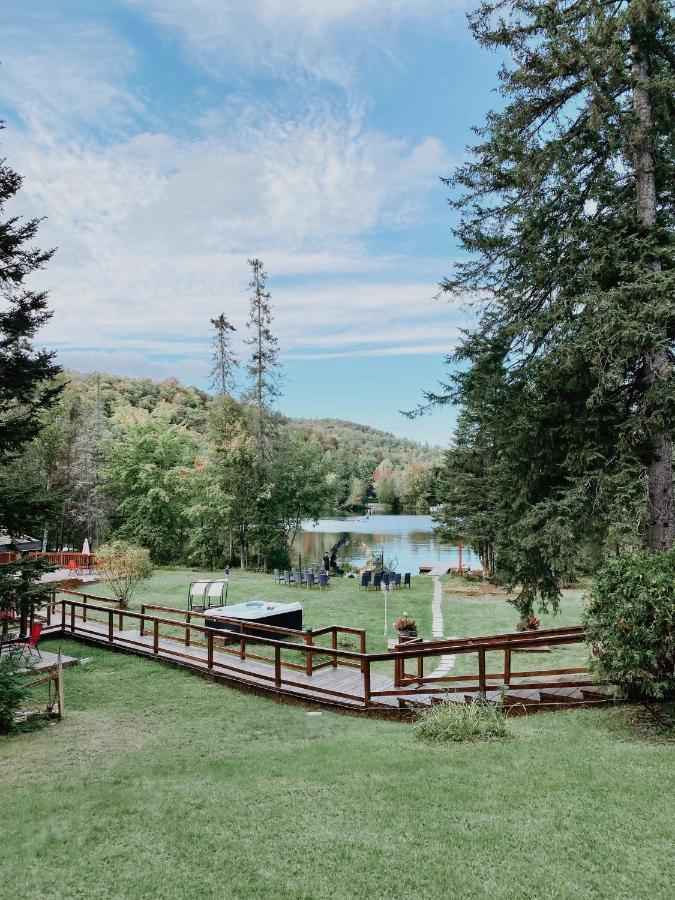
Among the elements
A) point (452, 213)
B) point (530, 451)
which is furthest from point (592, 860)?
point (452, 213)

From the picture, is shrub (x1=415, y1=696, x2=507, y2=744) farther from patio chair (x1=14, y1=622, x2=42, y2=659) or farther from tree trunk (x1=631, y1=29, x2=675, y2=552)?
patio chair (x1=14, y1=622, x2=42, y2=659)

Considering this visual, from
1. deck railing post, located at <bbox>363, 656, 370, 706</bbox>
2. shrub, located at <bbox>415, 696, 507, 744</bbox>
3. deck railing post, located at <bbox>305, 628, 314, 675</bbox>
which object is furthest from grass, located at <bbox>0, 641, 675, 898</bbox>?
deck railing post, located at <bbox>305, 628, 314, 675</bbox>

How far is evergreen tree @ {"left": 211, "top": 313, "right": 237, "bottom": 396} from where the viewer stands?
104 feet

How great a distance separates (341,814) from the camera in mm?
3963

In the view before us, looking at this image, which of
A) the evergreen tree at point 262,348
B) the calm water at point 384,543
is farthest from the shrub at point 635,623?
the evergreen tree at point 262,348

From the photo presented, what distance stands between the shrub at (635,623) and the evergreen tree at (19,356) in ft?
26.5

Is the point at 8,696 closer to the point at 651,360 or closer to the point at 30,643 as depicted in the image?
the point at 30,643

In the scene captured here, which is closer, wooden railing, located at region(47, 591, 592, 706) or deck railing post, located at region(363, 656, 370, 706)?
wooden railing, located at region(47, 591, 592, 706)

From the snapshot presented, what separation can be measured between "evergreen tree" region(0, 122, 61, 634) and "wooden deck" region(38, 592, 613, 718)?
3.05 meters

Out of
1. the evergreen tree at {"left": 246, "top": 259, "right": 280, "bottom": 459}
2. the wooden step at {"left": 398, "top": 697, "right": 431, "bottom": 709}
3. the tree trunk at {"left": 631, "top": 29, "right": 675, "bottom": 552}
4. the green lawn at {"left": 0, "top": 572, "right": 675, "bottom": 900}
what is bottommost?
the wooden step at {"left": 398, "top": 697, "right": 431, "bottom": 709}

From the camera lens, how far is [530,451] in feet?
27.5

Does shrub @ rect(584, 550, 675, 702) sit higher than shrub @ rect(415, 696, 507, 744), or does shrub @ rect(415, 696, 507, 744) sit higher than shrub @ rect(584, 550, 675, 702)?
shrub @ rect(584, 550, 675, 702)

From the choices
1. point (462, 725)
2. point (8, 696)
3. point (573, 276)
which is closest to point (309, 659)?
point (462, 725)

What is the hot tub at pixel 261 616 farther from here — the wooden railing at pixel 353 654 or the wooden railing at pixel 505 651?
the wooden railing at pixel 505 651
